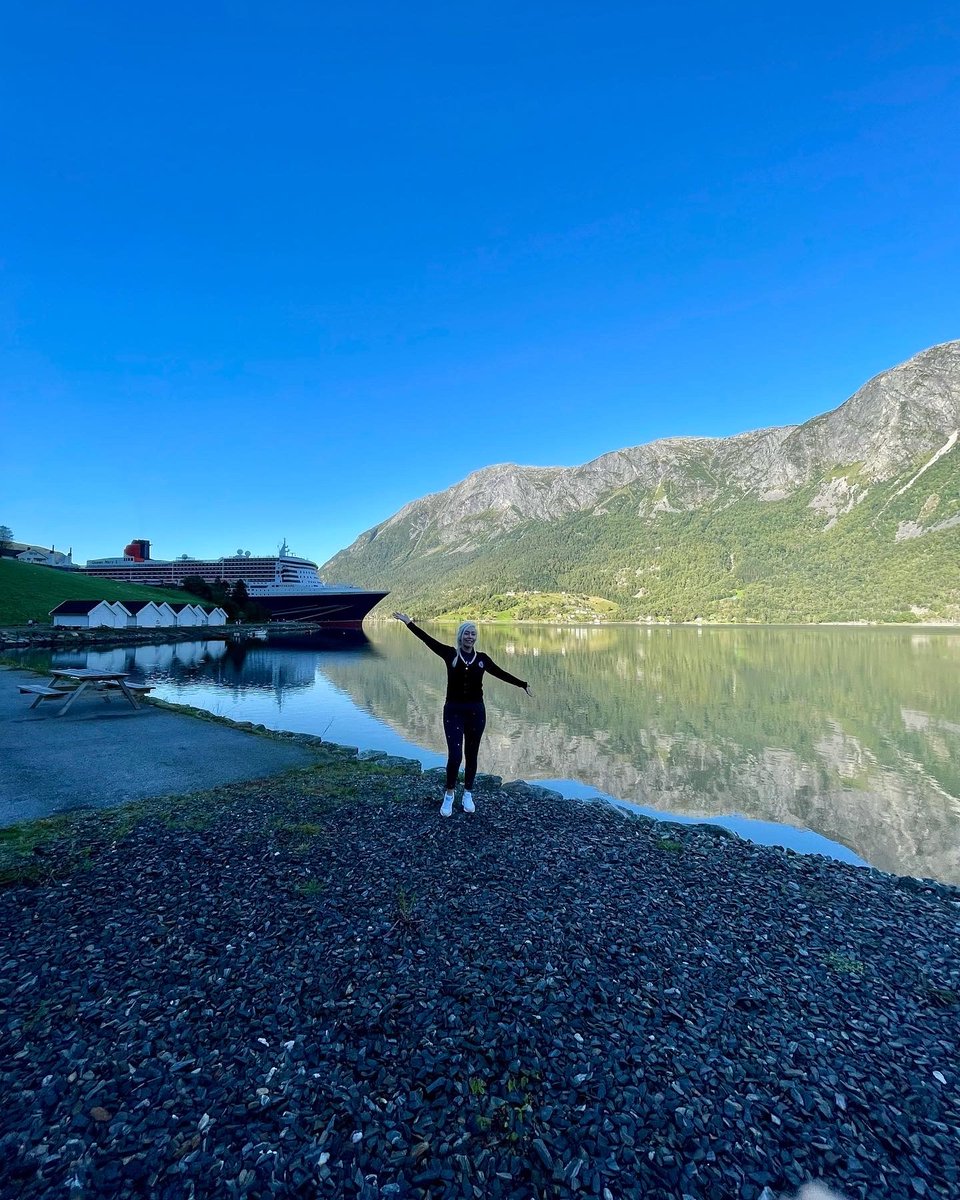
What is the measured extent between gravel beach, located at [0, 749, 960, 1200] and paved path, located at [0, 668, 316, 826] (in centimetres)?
303

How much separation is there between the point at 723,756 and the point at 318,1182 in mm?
18600

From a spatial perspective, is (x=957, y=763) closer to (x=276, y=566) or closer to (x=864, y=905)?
(x=864, y=905)

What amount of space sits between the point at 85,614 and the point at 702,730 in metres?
78.1

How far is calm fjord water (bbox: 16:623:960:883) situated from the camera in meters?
13.3

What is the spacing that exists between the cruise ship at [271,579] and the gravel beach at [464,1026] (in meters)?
113

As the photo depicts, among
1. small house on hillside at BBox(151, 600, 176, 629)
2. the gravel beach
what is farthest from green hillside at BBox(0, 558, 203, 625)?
the gravel beach

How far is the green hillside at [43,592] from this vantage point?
224ft

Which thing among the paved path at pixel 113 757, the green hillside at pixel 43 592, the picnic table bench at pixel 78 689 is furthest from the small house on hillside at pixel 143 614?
the paved path at pixel 113 757

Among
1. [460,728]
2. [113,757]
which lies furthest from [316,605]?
[460,728]

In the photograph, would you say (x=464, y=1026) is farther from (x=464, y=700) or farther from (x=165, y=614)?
(x=165, y=614)

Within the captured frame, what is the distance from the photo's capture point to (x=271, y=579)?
134000 millimetres

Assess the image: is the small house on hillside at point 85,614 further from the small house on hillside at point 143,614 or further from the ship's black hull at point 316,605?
the ship's black hull at point 316,605

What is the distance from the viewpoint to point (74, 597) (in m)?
81.4

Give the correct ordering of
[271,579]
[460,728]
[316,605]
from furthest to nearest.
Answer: [271,579], [316,605], [460,728]
